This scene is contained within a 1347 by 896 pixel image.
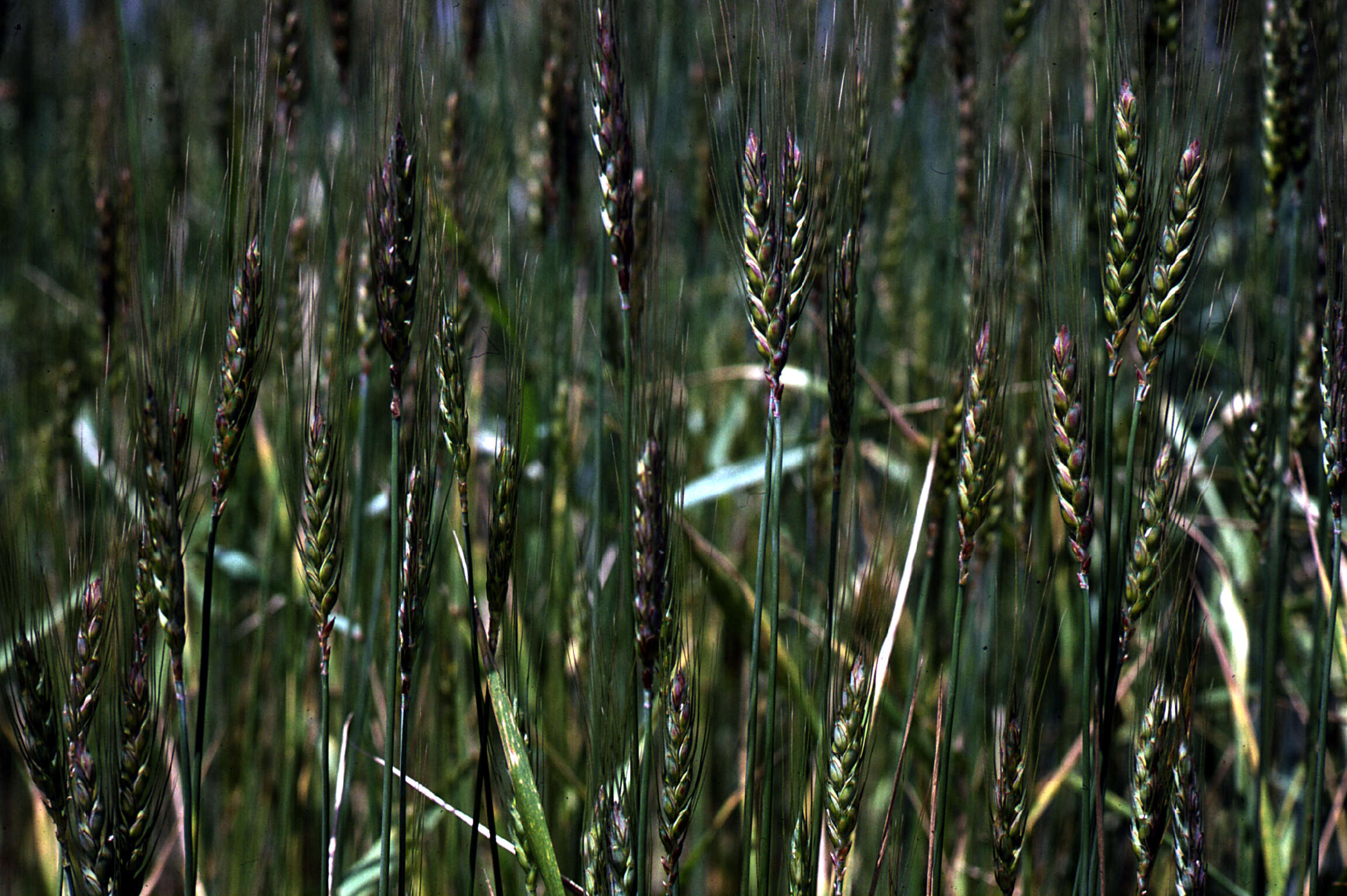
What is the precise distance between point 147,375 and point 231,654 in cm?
127

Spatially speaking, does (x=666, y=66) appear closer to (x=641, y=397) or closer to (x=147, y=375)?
(x=641, y=397)

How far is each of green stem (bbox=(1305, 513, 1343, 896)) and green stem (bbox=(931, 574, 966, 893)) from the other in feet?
1.13

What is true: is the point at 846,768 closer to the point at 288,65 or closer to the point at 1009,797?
the point at 1009,797

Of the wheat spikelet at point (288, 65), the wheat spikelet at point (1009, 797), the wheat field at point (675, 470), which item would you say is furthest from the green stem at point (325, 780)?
the wheat spikelet at point (288, 65)

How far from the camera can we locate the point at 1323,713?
88cm

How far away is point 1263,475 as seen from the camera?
1.16m

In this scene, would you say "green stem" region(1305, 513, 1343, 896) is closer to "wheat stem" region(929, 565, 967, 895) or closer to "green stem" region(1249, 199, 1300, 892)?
"green stem" region(1249, 199, 1300, 892)

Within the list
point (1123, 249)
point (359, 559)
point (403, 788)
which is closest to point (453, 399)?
point (403, 788)

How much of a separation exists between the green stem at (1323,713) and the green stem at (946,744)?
34cm

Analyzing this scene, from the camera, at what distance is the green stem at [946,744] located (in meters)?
0.83

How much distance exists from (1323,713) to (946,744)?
37 cm

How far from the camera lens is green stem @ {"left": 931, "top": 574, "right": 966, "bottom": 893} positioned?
0.83m

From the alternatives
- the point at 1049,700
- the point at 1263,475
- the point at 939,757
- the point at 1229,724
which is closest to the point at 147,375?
the point at 939,757

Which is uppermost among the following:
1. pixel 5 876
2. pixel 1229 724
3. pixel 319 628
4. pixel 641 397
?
pixel 641 397
